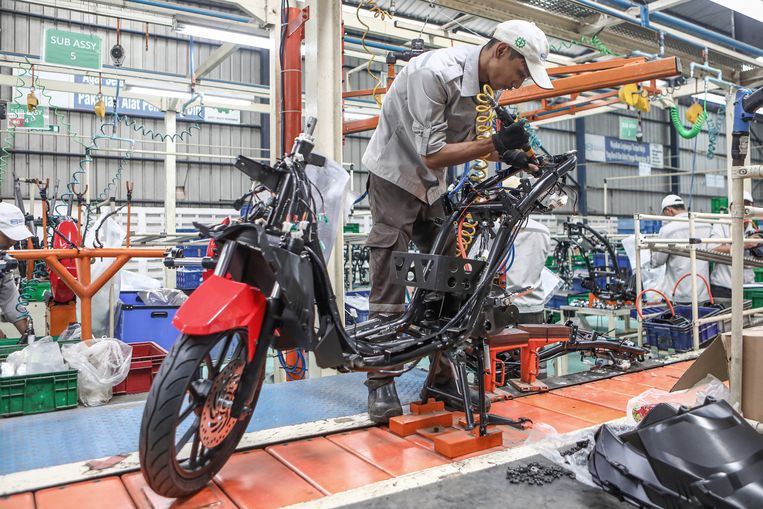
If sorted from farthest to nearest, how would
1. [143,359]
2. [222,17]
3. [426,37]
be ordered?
1. [426,37]
2. [222,17]
3. [143,359]

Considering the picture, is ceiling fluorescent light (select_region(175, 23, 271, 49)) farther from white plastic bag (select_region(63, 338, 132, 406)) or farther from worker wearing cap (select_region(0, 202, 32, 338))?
white plastic bag (select_region(63, 338, 132, 406))

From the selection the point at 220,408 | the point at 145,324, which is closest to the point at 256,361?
the point at 220,408

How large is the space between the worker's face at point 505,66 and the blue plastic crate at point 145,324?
302cm

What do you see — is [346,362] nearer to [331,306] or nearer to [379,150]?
[331,306]

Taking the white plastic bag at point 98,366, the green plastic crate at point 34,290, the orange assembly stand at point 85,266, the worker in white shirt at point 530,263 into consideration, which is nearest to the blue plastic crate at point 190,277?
the green plastic crate at point 34,290

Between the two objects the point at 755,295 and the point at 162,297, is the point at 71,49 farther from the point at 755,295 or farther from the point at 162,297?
the point at 755,295

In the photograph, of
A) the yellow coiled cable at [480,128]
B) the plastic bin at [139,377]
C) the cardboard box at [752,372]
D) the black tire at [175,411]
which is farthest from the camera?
the plastic bin at [139,377]

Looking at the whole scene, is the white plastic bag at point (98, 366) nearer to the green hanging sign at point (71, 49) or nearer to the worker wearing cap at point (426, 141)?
the worker wearing cap at point (426, 141)

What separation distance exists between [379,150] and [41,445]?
178 cm

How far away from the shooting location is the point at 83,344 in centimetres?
307

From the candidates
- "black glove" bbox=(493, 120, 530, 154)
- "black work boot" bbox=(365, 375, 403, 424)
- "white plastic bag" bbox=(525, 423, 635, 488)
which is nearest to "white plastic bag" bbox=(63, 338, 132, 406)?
"black work boot" bbox=(365, 375, 403, 424)

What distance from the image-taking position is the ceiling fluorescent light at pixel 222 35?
5840 mm

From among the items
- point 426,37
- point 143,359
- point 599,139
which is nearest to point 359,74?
point 599,139

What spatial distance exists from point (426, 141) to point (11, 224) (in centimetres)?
341
